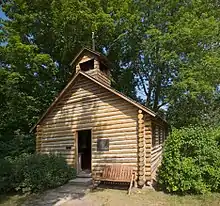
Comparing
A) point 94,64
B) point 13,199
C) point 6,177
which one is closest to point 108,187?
point 13,199

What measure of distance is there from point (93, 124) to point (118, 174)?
3.15 metres

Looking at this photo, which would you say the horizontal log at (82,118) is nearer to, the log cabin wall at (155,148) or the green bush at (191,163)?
the log cabin wall at (155,148)

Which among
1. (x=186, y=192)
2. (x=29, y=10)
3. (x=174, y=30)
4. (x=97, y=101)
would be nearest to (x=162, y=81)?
(x=174, y=30)

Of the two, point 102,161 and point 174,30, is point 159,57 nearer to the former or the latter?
point 174,30

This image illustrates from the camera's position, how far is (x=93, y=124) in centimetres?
1382

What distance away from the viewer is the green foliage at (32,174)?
11.6 m

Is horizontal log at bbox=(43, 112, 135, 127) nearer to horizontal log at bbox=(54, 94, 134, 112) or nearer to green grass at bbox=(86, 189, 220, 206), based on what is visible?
horizontal log at bbox=(54, 94, 134, 112)

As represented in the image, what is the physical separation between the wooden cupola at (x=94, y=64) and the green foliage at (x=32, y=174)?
564 cm

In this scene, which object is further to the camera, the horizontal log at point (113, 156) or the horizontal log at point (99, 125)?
the horizontal log at point (99, 125)

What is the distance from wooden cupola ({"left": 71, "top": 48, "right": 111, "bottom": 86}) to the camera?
15688 millimetres

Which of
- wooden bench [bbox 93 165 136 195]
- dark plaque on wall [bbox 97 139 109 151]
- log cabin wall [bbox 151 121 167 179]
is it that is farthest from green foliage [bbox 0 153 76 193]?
log cabin wall [bbox 151 121 167 179]

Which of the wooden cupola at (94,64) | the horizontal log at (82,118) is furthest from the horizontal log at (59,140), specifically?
the wooden cupola at (94,64)

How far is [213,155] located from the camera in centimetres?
→ 1027

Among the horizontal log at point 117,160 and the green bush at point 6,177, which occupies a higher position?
the horizontal log at point 117,160
